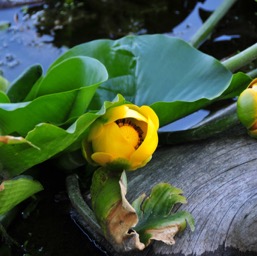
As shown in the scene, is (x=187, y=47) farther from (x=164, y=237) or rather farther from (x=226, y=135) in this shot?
(x=164, y=237)

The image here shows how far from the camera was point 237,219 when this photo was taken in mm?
887

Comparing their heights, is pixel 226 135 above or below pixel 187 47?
below

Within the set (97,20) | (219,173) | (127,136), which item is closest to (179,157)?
(219,173)

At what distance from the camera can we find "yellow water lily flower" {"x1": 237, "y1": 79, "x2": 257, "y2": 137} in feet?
3.05

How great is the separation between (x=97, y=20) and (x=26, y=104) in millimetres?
759

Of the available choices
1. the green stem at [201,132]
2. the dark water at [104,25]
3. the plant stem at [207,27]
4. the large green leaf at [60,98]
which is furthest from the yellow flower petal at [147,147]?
the plant stem at [207,27]

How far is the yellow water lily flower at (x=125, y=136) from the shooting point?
0.83m

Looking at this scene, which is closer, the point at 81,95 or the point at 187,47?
the point at 81,95

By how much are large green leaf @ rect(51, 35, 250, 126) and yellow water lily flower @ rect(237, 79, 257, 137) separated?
0.06 m

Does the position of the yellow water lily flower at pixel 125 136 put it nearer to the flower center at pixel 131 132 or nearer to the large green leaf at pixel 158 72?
the flower center at pixel 131 132

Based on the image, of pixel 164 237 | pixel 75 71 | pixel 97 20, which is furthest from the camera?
pixel 97 20

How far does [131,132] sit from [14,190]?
0.19 meters

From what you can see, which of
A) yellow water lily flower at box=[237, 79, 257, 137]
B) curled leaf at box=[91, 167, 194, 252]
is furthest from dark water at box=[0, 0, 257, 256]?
curled leaf at box=[91, 167, 194, 252]

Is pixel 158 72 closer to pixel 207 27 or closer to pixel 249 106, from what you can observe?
pixel 249 106
